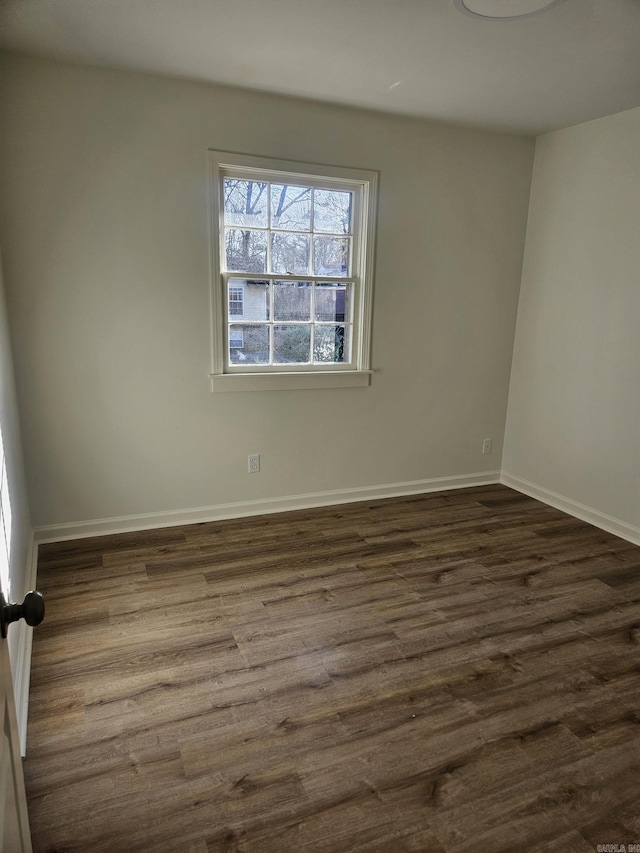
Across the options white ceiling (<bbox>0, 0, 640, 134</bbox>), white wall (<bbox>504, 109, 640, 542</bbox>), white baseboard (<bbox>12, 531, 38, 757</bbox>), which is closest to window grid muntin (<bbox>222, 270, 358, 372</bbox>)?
white ceiling (<bbox>0, 0, 640, 134</bbox>)

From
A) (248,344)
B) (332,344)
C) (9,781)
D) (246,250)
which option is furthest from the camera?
(332,344)

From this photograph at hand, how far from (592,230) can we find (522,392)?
1.25 meters

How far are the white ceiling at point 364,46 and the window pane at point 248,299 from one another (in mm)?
1095

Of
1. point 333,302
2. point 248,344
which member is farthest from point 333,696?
point 333,302

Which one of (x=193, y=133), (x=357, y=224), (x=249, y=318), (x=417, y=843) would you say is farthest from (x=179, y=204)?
(x=417, y=843)

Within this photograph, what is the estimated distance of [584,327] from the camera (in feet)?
12.0

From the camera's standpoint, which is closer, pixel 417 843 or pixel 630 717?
pixel 417 843

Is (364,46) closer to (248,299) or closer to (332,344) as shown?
(248,299)

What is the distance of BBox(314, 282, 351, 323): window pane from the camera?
3611mm

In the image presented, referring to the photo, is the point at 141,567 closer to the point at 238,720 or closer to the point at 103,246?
the point at 238,720

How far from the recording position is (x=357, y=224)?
3.61 metres

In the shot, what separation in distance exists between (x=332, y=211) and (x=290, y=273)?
511 mm

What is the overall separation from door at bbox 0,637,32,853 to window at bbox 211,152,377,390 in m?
2.52

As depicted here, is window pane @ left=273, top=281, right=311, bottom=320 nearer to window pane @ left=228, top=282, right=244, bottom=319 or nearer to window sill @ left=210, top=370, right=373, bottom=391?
window pane @ left=228, top=282, right=244, bottom=319
